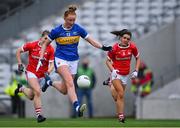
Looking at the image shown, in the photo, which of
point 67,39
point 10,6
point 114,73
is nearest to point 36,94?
point 114,73

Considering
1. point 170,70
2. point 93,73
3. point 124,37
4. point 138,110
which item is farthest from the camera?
point 170,70

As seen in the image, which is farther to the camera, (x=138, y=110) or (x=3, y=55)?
(x=3, y=55)

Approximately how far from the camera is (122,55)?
1977 centimetres

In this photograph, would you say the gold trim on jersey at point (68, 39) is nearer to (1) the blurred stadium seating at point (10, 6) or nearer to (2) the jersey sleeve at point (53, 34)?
(2) the jersey sleeve at point (53, 34)

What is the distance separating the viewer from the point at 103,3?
34750 mm

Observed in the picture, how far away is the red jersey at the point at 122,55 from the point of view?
64.9 feet

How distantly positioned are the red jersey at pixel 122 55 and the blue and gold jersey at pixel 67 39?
2049mm

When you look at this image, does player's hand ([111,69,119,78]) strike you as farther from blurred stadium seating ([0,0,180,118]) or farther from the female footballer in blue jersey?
blurred stadium seating ([0,0,180,118])

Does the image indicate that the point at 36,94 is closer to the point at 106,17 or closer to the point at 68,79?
the point at 68,79

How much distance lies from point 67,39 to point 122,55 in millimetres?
2403

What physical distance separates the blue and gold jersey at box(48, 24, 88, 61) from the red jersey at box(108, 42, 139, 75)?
2.05 m

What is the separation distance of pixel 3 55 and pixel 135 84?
582 cm

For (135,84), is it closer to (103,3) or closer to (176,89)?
(176,89)

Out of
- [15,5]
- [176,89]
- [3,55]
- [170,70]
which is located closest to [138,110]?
[176,89]
